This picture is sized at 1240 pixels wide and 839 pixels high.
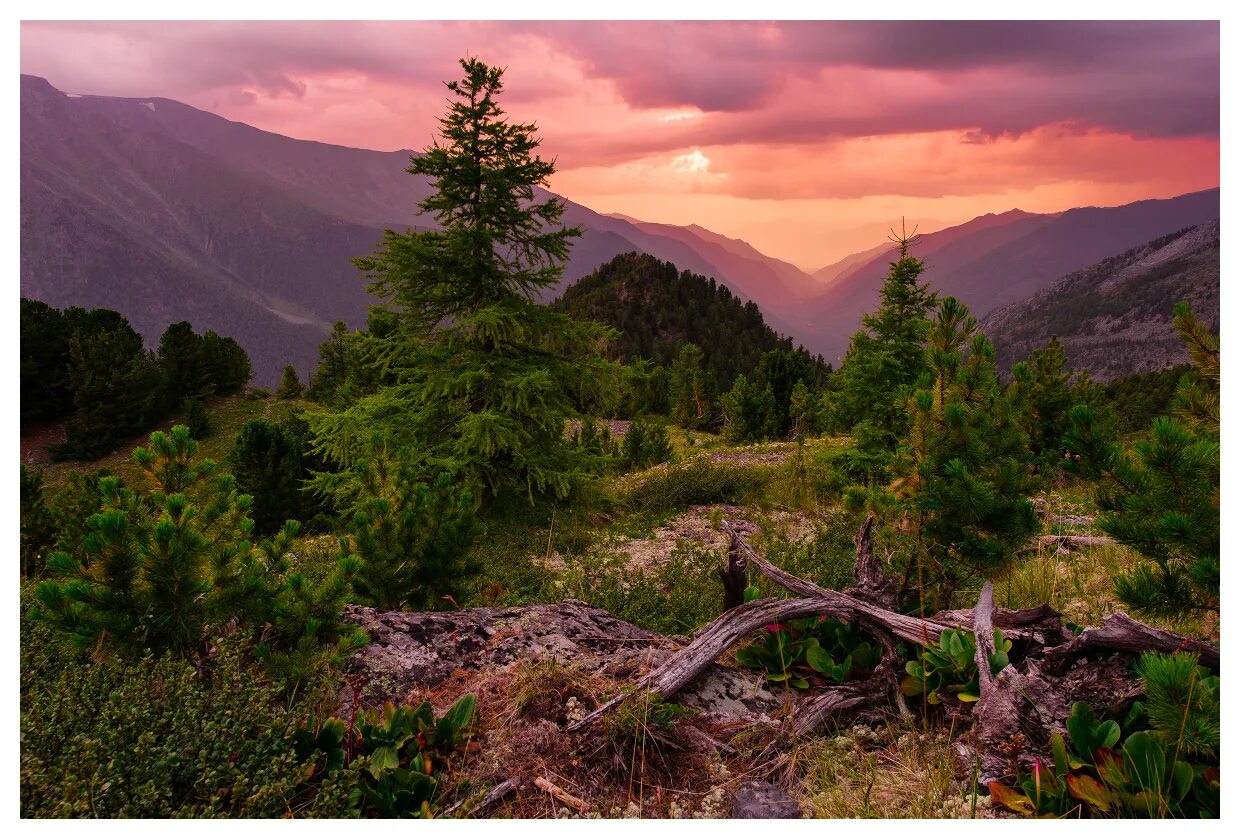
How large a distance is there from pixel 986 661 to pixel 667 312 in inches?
3283

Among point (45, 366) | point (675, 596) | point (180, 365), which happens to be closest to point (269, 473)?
point (675, 596)

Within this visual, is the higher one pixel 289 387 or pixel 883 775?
pixel 883 775

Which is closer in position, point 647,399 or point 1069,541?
point 1069,541

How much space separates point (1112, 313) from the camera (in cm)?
11612

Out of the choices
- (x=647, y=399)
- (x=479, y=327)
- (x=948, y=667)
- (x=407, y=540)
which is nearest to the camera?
(x=948, y=667)

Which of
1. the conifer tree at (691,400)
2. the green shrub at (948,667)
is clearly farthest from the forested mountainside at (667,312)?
the green shrub at (948,667)

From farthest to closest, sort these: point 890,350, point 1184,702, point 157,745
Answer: point 890,350 → point 157,745 → point 1184,702

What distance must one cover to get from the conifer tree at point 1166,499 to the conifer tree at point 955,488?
879mm

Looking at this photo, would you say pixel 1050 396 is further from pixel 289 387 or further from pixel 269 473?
pixel 289 387

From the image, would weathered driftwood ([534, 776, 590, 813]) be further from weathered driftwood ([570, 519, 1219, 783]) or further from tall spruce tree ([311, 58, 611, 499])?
tall spruce tree ([311, 58, 611, 499])

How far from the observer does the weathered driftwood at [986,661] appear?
7.82 feet

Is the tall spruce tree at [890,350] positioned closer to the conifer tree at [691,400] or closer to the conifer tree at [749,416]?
the conifer tree at [749,416]

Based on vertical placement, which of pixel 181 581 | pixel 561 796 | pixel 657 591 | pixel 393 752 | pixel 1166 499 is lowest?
pixel 657 591

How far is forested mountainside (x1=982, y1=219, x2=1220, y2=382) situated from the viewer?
92312mm
